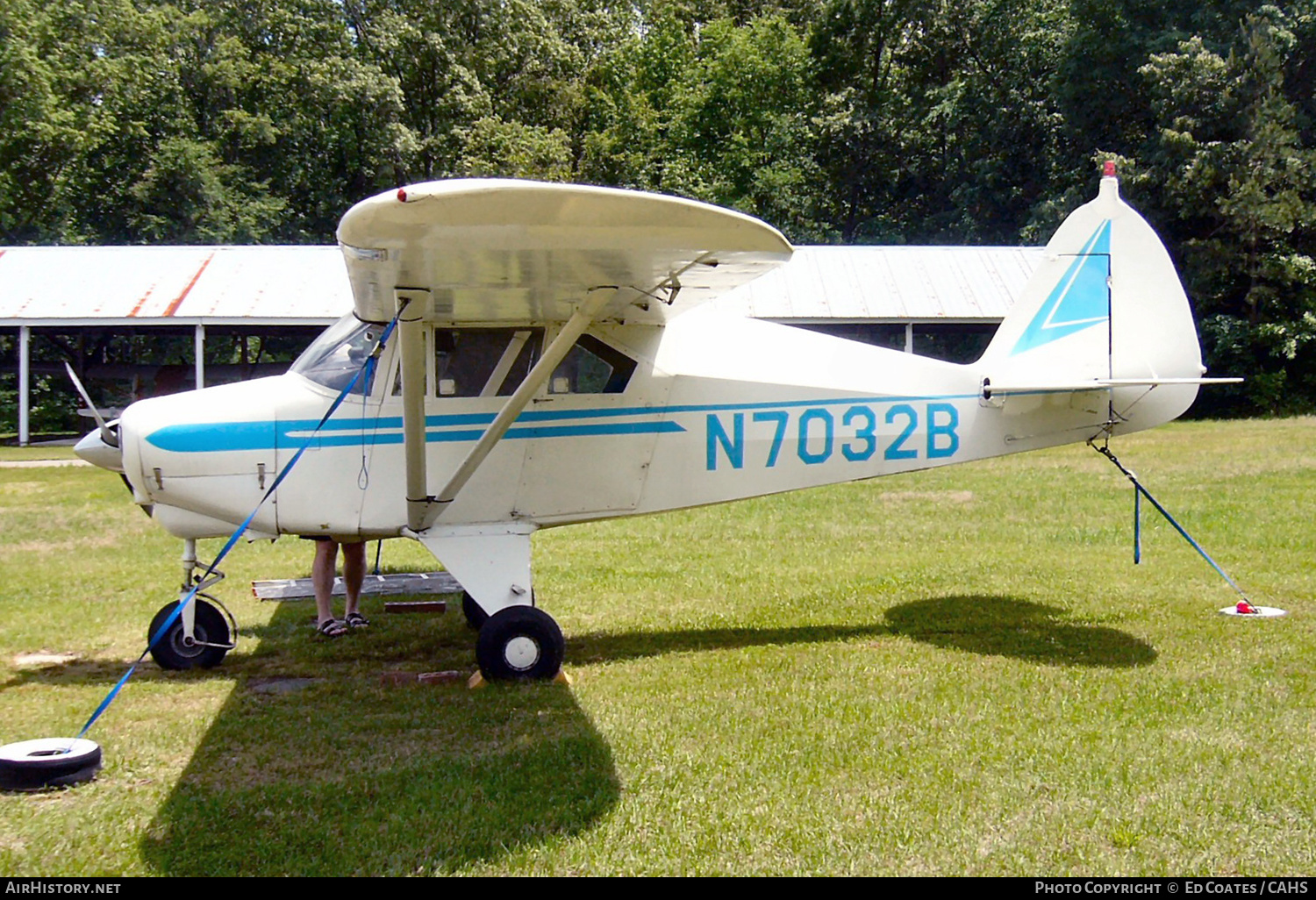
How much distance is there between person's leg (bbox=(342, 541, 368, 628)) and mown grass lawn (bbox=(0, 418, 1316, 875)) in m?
0.26

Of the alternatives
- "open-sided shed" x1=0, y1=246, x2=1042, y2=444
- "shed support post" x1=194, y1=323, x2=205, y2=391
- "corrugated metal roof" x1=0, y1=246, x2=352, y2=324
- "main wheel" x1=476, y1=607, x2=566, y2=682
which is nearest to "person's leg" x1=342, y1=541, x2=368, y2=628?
"main wheel" x1=476, y1=607, x2=566, y2=682

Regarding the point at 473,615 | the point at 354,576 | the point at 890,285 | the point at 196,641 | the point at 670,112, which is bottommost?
the point at 473,615

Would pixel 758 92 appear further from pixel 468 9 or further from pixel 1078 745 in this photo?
pixel 1078 745

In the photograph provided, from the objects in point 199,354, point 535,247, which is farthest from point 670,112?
point 535,247

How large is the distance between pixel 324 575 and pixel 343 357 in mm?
1823

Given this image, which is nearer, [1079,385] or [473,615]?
[1079,385]

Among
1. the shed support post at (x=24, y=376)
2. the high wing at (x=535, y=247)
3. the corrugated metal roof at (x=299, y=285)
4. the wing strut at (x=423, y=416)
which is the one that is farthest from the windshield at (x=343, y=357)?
the shed support post at (x=24, y=376)

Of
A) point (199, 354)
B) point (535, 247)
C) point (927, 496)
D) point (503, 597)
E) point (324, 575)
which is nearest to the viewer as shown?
point (535, 247)

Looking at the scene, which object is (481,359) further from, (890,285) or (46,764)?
(890,285)

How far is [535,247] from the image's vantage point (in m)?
5.07

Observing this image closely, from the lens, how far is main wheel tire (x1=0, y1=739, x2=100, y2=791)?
15.8 feet

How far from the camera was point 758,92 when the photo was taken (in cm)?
4475

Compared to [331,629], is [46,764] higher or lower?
higher

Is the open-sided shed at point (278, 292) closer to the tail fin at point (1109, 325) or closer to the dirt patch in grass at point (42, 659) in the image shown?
the tail fin at point (1109, 325)
